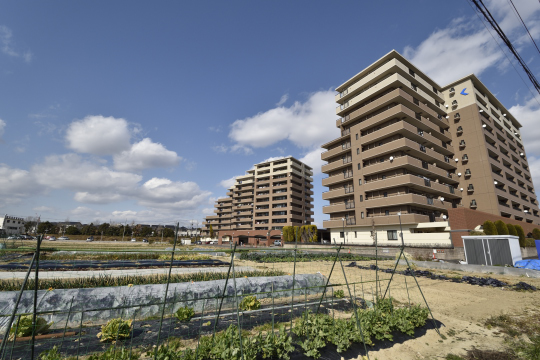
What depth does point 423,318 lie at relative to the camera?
801 cm

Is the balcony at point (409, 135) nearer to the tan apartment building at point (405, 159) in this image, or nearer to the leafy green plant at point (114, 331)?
the tan apartment building at point (405, 159)

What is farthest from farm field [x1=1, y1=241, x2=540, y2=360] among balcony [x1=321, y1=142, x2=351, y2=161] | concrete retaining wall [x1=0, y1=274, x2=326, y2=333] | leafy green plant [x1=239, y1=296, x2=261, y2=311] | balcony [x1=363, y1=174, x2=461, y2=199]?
balcony [x1=321, y1=142, x2=351, y2=161]

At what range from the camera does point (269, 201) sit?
8356 cm

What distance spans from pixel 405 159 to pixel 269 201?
170 ft

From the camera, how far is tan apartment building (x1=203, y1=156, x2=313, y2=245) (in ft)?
262

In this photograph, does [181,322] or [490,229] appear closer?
[181,322]

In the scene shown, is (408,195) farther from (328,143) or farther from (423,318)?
(423,318)

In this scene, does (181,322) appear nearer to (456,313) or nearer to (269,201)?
(456,313)

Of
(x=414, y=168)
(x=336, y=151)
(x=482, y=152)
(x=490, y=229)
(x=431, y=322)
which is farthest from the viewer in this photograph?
(x=336, y=151)

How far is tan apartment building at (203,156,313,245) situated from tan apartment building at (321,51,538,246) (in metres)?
29.8

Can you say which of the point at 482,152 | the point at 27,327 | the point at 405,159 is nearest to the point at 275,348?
the point at 27,327

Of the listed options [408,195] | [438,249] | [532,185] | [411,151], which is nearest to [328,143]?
[411,151]

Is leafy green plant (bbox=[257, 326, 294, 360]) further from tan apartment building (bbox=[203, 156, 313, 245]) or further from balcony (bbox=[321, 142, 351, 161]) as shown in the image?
tan apartment building (bbox=[203, 156, 313, 245])

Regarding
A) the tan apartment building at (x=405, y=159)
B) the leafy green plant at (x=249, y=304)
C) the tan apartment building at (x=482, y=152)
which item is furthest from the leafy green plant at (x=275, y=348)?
the tan apartment building at (x=482, y=152)
